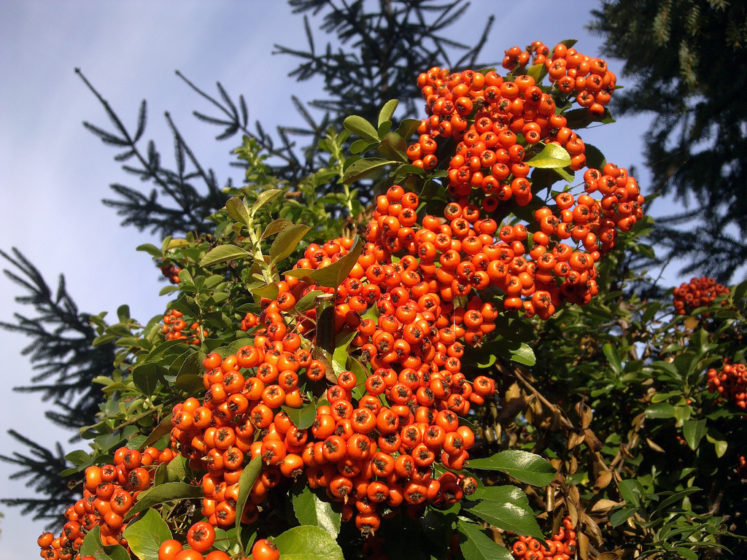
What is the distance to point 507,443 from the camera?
8.45ft

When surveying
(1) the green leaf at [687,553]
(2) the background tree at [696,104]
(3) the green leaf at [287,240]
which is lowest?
(1) the green leaf at [687,553]

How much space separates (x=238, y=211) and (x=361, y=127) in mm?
656

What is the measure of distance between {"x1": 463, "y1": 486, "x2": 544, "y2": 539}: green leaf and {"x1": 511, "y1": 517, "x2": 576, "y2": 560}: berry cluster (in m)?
0.57

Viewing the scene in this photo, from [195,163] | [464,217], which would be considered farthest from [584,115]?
[195,163]

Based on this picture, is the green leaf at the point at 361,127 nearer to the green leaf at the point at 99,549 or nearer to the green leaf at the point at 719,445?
the green leaf at the point at 99,549

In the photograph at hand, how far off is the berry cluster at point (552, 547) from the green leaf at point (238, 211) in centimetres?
187

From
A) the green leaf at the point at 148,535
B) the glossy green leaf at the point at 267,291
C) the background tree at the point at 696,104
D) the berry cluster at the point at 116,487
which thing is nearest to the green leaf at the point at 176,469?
the berry cluster at the point at 116,487

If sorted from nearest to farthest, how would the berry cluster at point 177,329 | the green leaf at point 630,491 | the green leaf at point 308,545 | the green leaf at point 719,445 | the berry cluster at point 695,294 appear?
the green leaf at point 308,545
the green leaf at point 630,491
the green leaf at point 719,445
the berry cluster at point 177,329
the berry cluster at point 695,294

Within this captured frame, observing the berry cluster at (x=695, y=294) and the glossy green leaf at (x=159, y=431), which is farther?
the berry cluster at (x=695, y=294)

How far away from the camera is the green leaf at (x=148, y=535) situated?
1.33 meters

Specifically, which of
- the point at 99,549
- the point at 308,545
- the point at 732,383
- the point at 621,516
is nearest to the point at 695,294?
the point at 732,383

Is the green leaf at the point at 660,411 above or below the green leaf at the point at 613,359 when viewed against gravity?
below

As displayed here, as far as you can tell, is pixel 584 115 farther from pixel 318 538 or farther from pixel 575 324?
pixel 318 538

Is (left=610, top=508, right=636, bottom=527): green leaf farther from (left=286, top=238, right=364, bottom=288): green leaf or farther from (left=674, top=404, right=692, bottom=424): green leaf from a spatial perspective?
(left=286, top=238, right=364, bottom=288): green leaf
